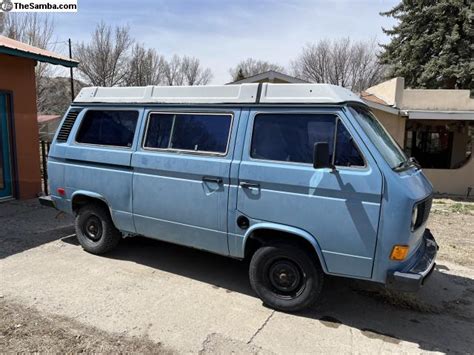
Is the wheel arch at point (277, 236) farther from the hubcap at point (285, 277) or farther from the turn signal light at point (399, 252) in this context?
the turn signal light at point (399, 252)

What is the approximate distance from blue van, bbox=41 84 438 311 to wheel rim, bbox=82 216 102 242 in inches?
5.5

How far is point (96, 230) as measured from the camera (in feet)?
18.1

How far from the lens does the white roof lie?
12.8 feet

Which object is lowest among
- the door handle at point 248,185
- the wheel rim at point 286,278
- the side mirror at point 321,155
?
the wheel rim at point 286,278

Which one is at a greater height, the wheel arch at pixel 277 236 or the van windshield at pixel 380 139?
the van windshield at pixel 380 139

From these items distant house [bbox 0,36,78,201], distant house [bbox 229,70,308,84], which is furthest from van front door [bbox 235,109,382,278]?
distant house [bbox 229,70,308,84]

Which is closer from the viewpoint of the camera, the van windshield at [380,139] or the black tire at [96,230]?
the van windshield at [380,139]

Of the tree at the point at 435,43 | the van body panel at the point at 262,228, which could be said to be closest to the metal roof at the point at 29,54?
the van body panel at the point at 262,228

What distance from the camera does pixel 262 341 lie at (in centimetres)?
357

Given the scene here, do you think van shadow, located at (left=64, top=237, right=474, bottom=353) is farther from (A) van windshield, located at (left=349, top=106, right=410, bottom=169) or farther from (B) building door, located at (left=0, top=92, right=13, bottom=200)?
(B) building door, located at (left=0, top=92, right=13, bottom=200)

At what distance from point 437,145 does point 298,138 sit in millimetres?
14827

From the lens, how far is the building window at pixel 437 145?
16141 millimetres

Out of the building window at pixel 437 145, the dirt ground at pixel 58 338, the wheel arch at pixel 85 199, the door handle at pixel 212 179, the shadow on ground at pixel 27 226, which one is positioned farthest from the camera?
the building window at pixel 437 145

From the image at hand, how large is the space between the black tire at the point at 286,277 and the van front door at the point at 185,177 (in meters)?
0.48
